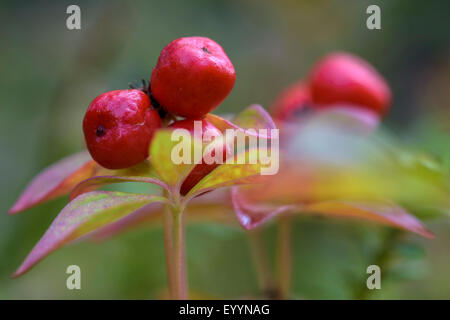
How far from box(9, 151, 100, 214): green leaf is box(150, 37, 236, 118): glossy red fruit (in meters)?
0.20

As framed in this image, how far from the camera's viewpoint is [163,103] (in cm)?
68

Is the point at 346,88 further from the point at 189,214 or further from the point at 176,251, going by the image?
the point at 176,251

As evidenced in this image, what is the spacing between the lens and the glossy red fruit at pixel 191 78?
2.15 ft

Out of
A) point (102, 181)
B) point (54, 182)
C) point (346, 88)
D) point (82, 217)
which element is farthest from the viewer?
point (346, 88)

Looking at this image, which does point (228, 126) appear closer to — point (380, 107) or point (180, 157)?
point (180, 157)

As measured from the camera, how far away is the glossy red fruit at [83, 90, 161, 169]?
25.4 inches

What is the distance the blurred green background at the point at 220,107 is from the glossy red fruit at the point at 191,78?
51cm

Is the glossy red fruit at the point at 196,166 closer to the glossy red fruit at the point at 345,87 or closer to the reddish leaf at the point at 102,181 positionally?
the reddish leaf at the point at 102,181

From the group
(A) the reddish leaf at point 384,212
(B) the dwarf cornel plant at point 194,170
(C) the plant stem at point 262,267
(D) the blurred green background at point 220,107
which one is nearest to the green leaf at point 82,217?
(B) the dwarf cornel plant at point 194,170

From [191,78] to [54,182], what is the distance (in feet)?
0.99

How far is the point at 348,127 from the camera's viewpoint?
34.9 inches

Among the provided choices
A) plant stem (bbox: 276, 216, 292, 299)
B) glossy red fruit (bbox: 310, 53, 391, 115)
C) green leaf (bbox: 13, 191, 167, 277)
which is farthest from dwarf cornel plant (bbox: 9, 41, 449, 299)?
glossy red fruit (bbox: 310, 53, 391, 115)

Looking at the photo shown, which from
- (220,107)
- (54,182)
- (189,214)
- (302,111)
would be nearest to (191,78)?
(54,182)

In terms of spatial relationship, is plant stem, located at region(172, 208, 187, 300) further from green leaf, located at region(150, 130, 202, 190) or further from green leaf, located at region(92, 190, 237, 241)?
green leaf, located at region(92, 190, 237, 241)
